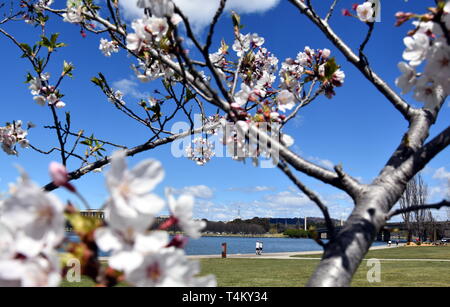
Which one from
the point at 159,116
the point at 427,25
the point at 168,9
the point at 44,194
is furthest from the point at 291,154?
the point at 159,116

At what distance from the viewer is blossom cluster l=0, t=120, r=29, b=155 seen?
143 inches

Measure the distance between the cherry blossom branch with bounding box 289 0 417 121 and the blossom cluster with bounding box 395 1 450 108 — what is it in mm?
317

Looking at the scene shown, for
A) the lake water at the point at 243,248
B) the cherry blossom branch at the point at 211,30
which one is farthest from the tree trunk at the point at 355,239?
the cherry blossom branch at the point at 211,30

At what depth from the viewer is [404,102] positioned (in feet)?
5.08

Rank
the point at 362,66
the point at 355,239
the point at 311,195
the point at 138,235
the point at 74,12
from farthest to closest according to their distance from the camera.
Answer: the point at 74,12 → the point at 362,66 → the point at 311,195 → the point at 355,239 → the point at 138,235

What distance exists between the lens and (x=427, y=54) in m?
1.05

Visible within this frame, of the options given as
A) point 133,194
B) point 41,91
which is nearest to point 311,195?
point 133,194

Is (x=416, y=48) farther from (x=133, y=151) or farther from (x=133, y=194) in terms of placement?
(x=133, y=151)

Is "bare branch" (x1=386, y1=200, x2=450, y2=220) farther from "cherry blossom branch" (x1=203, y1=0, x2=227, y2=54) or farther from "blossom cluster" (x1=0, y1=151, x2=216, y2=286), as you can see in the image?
"cherry blossom branch" (x1=203, y1=0, x2=227, y2=54)

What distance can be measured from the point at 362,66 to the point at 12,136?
3.38 m

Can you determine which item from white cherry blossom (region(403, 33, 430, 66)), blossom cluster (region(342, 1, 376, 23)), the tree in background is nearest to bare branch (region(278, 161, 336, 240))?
the tree in background

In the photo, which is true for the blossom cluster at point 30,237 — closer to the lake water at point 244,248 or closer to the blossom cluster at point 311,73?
the blossom cluster at point 311,73

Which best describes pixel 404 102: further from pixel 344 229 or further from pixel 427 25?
pixel 344 229

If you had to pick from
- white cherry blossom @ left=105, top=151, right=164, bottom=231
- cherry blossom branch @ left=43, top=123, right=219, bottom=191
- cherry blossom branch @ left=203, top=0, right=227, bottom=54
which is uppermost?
cherry blossom branch @ left=203, top=0, right=227, bottom=54
